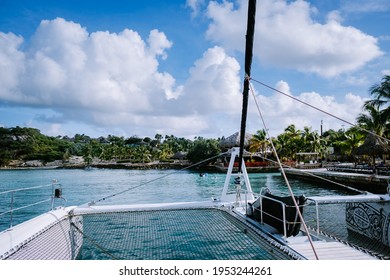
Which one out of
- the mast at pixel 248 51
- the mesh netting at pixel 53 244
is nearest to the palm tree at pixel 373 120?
the mast at pixel 248 51

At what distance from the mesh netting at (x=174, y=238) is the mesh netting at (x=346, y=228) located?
181 centimetres

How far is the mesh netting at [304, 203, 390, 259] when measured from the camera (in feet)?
27.6

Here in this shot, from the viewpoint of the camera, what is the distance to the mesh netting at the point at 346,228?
8414 millimetres

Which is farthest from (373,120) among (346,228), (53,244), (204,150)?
(204,150)

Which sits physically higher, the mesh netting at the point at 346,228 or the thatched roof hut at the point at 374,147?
the thatched roof hut at the point at 374,147

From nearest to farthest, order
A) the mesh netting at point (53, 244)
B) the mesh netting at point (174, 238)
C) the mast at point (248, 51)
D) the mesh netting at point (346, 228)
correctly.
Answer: the mast at point (248, 51)
the mesh netting at point (53, 244)
the mesh netting at point (174, 238)
the mesh netting at point (346, 228)

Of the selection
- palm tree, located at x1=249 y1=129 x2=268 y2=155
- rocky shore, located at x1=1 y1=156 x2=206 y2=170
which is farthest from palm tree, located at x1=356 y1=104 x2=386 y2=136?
rocky shore, located at x1=1 y1=156 x2=206 y2=170

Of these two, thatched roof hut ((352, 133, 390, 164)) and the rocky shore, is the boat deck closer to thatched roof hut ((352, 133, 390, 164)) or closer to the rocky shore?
thatched roof hut ((352, 133, 390, 164))

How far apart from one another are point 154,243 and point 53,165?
88.4m

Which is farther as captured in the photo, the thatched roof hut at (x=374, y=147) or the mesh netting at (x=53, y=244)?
the thatched roof hut at (x=374, y=147)

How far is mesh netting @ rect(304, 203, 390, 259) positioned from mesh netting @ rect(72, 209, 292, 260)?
181cm

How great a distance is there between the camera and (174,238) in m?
7.68

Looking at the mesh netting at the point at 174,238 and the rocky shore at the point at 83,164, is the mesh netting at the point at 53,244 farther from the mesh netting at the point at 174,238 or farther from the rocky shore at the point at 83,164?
the rocky shore at the point at 83,164

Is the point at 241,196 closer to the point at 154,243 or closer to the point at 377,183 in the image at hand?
the point at 154,243
